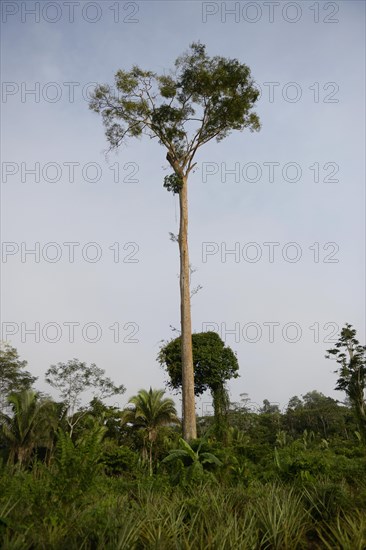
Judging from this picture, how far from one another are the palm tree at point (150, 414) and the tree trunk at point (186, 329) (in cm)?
1630

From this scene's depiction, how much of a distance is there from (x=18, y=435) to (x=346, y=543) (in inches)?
1031

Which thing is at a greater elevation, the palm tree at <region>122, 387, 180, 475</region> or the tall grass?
the tall grass

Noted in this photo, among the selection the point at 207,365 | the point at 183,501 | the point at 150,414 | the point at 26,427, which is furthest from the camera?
the point at 150,414

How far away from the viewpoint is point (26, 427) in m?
25.8

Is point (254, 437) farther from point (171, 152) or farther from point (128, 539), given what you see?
point (128, 539)

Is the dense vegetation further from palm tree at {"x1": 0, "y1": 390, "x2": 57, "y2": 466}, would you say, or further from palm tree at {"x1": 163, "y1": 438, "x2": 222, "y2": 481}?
palm tree at {"x1": 0, "y1": 390, "x2": 57, "y2": 466}

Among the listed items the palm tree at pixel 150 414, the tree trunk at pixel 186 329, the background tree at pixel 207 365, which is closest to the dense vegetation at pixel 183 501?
the tree trunk at pixel 186 329

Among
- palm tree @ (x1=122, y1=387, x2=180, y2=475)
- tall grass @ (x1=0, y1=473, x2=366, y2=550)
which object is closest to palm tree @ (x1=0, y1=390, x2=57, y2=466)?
palm tree @ (x1=122, y1=387, x2=180, y2=475)

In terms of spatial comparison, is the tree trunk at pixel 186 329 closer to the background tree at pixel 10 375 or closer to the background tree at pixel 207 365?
the background tree at pixel 207 365

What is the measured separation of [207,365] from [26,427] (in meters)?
12.7

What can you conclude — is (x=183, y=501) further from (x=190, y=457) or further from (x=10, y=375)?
(x=10, y=375)

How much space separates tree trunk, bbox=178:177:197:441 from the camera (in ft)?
38.0

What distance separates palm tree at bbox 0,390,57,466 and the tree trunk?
17495mm

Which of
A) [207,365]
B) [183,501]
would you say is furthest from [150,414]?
[183,501]
